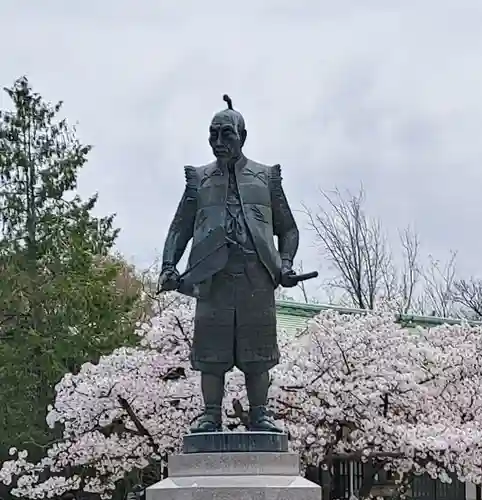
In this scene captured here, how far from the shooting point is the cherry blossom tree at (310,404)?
14.3 meters

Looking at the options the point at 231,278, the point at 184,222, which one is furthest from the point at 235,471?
the point at 184,222

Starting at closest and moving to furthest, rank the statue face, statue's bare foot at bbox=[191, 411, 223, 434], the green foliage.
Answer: statue's bare foot at bbox=[191, 411, 223, 434]
the statue face
the green foliage

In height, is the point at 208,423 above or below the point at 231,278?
below

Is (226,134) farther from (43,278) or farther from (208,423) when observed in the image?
(43,278)

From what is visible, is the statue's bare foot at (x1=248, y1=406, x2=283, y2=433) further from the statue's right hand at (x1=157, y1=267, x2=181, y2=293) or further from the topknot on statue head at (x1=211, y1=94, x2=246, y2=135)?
the topknot on statue head at (x1=211, y1=94, x2=246, y2=135)

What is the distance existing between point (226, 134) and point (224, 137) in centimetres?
3

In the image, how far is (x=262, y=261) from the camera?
736cm

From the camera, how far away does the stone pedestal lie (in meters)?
6.62

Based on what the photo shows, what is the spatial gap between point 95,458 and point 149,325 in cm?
214

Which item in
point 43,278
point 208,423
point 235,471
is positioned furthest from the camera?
point 43,278

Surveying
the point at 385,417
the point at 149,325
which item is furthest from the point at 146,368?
the point at 385,417

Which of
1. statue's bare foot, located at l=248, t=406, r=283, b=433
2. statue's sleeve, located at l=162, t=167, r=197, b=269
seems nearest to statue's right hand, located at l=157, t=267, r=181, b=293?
statue's sleeve, located at l=162, t=167, r=197, b=269

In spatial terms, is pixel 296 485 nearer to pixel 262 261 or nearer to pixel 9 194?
pixel 262 261

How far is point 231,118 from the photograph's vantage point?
747cm
